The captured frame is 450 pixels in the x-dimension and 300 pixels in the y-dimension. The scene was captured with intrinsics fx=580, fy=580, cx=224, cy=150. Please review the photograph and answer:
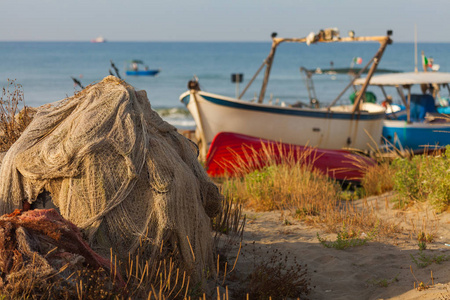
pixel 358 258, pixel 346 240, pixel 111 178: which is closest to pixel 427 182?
pixel 346 240

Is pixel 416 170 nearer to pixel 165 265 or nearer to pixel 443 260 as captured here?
pixel 443 260

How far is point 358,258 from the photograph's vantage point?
21.1ft

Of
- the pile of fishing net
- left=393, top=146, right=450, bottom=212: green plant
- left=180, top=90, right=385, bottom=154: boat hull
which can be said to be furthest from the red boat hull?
the pile of fishing net

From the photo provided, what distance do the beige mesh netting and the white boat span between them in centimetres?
809

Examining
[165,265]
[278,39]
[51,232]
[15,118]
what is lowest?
[165,265]

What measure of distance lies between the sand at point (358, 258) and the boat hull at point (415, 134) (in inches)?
250

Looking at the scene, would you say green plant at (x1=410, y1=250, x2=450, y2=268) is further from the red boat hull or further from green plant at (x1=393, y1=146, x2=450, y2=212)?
the red boat hull

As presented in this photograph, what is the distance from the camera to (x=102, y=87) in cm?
548

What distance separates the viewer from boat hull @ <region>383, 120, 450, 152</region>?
14.1 metres

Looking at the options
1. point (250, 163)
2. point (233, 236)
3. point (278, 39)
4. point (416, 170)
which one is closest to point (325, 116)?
point (278, 39)

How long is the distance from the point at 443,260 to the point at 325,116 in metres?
7.90

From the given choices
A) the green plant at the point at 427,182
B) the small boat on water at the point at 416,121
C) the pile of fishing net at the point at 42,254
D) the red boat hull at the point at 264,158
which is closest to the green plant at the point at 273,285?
the pile of fishing net at the point at 42,254

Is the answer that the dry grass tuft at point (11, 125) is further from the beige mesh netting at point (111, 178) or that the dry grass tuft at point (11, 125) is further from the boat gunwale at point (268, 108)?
the boat gunwale at point (268, 108)

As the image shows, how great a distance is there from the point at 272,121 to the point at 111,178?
353 inches
